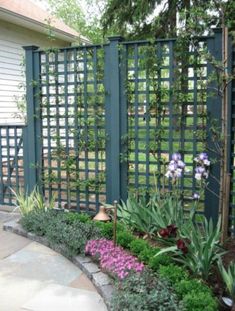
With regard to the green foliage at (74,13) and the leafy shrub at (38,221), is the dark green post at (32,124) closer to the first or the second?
the leafy shrub at (38,221)

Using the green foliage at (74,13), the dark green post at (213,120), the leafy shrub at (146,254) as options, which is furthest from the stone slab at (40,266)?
the green foliage at (74,13)

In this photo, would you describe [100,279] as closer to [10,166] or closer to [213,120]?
[213,120]

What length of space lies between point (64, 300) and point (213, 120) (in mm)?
2128

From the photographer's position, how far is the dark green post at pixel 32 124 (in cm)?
484

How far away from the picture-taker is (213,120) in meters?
3.77

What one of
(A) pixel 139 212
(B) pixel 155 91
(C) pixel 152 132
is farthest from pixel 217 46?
(A) pixel 139 212

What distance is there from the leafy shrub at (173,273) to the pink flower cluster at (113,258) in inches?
7.6

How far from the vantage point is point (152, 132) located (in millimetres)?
4238

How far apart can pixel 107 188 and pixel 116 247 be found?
132 centimetres

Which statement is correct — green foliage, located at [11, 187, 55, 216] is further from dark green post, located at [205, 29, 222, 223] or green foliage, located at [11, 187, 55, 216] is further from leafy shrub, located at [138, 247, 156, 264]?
dark green post, located at [205, 29, 222, 223]

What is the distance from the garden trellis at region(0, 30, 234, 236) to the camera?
396cm

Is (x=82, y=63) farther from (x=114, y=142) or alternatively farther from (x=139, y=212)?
(x=139, y=212)

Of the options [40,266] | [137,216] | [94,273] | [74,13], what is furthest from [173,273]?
[74,13]

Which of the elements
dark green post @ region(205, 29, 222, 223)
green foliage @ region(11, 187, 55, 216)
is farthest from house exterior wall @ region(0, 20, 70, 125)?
dark green post @ region(205, 29, 222, 223)
